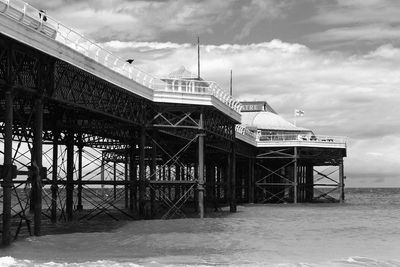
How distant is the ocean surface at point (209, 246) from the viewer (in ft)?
83.3

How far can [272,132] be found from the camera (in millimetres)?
100500

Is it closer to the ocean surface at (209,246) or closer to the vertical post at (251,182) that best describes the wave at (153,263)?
the ocean surface at (209,246)

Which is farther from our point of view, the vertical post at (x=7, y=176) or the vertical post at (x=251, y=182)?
the vertical post at (x=251, y=182)

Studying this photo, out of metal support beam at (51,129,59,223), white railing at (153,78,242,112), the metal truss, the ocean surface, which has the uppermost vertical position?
white railing at (153,78,242,112)

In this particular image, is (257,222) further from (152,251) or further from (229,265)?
(229,265)

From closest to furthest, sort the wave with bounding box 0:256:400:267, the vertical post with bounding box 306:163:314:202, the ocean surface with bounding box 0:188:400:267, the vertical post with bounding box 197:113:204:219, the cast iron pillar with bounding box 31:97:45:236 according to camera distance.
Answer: the wave with bounding box 0:256:400:267 → the ocean surface with bounding box 0:188:400:267 → the cast iron pillar with bounding box 31:97:45:236 → the vertical post with bounding box 197:113:204:219 → the vertical post with bounding box 306:163:314:202

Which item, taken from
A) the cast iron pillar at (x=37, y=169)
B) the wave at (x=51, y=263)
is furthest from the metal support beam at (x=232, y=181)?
the wave at (x=51, y=263)

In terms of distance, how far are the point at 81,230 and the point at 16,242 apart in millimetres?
10210

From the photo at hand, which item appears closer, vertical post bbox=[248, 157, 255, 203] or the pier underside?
the pier underside

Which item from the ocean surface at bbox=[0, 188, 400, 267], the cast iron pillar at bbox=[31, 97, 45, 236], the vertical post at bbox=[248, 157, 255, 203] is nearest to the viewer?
the ocean surface at bbox=[0, 188, 400, 267]

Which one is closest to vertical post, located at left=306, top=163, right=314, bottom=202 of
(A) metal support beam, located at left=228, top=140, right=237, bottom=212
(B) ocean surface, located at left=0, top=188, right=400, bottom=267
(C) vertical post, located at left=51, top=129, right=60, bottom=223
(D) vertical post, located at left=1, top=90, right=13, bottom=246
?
(A) metal support beam, located at left=228, top=140, right=237, bottom=212

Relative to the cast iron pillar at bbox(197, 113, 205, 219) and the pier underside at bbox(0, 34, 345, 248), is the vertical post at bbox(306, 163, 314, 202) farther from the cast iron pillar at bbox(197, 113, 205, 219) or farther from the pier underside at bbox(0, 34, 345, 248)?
the cast iron pillar at bbox(197, 113, 205, 219)

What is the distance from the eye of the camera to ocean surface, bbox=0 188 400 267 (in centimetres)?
2538

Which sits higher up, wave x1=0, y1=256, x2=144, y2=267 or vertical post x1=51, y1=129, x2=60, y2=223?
vertical post x1=51, y1=129, x2=60, y2=223
